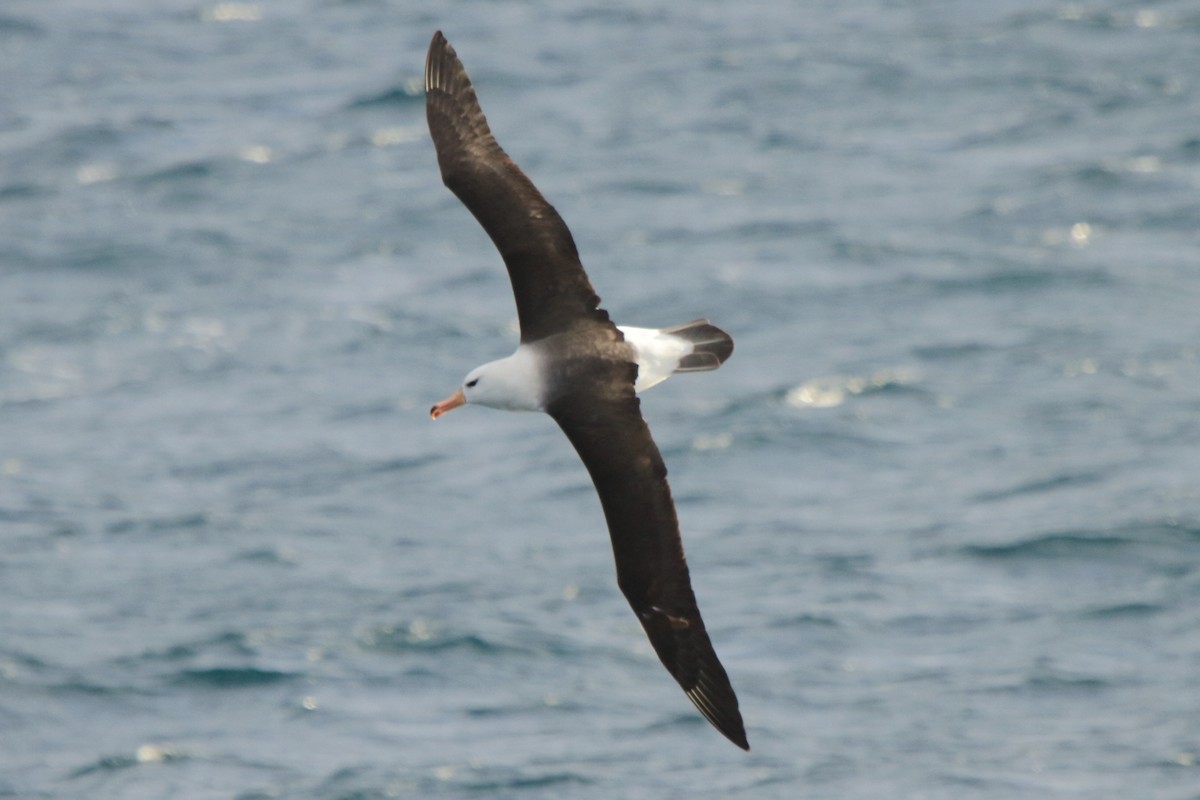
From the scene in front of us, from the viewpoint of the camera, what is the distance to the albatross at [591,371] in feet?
31.4

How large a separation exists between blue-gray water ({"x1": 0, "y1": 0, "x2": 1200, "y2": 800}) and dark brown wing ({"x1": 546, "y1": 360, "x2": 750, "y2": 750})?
4.35 meters

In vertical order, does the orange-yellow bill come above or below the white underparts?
below

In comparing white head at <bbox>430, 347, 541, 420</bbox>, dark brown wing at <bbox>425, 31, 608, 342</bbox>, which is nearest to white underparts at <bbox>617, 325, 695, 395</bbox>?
dark brown wing at <bbox>425, 31, 608, 342</bbox>

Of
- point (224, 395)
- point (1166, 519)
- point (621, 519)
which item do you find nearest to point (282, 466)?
point (224, 395)

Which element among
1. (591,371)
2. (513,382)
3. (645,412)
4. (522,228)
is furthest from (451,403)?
(645,412)

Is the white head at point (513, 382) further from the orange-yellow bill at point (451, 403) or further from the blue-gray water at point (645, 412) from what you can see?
the blue-gray water at point (645, 412)

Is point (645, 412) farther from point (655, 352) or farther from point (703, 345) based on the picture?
point (655, 352)

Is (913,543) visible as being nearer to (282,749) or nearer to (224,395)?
(282,749)

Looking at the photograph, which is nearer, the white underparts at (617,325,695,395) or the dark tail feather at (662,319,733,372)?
the white underparts at (617,325,695,395)

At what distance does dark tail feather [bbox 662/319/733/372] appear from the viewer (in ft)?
34.8

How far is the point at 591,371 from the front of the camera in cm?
1008

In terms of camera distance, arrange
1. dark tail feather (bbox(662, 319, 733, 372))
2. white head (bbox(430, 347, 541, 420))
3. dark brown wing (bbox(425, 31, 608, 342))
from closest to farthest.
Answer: white head (bbox(430, 347, 541, 420)), dark brown wing (bbox(425, 31, 608, 342)), dark tail feather (bbox(662, 319, 733, 372))

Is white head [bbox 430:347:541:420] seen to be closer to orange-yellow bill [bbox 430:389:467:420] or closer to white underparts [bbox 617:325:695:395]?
orange-yellow bill [bbox 430:389:467:420]

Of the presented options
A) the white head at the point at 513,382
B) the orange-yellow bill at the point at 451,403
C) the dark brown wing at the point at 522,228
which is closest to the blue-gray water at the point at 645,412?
the orange-yellow bill at the point at 451,403
